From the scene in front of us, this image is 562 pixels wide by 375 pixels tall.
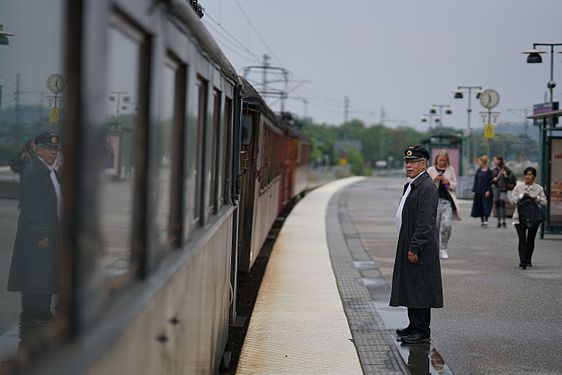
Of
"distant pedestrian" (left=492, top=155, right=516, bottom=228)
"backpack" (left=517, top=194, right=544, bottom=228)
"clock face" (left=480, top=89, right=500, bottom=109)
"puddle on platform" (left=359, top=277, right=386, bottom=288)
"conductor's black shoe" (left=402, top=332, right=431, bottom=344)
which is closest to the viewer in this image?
"conductor's black shoe" (left=402, top=332, right=431, bottom=344)

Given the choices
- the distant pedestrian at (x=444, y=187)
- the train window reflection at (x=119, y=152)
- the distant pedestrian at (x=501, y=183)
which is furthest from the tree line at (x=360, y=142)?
the train window reflection at (x=119, y=152)

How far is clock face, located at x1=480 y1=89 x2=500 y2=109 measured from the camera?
103 feet

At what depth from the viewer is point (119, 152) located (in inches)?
122

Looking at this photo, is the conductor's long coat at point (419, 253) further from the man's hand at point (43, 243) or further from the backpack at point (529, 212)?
the backpack at point (529, 212)

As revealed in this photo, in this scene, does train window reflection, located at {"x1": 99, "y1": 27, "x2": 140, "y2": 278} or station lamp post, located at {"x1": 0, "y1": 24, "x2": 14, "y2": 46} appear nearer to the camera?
train window reflection, located at {"x1": 99, "y1": 27, "x2": 140, "y2": 278}

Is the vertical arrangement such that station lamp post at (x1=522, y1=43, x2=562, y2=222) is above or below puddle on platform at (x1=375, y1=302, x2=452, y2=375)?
above

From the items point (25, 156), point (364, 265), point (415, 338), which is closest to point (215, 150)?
point (25, 156)

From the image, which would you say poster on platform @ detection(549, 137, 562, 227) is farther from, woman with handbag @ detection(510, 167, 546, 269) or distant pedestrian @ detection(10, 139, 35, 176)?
distant pedestrian @ detection(10, 139, 35, 176)

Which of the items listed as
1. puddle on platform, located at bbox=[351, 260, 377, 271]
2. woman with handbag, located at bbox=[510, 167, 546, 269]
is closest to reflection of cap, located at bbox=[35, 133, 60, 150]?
puddle on platform, located at bbox=[351, 260, 377, 271]

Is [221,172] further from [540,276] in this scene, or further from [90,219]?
[540,276]

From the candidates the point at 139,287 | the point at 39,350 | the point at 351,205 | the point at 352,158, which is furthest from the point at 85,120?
the point at 352,158

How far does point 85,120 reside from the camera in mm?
2172

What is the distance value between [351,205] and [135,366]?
1242 inches

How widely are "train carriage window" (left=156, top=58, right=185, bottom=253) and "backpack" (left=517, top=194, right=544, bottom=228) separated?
1048 cm
